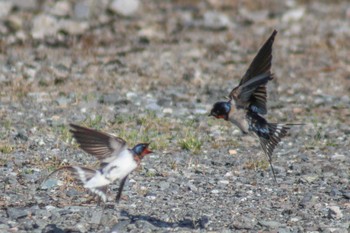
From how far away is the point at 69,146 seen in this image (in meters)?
9.62

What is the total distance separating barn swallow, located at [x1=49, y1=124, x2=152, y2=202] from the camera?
23.6 ft

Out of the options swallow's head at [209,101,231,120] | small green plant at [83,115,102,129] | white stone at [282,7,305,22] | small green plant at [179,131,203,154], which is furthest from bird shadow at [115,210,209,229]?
white stone at [282,7,305,22]

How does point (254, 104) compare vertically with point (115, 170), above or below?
above

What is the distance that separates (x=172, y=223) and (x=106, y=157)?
2.41 ft

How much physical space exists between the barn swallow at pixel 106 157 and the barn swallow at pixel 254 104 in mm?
1058

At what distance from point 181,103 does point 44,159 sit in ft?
9.52

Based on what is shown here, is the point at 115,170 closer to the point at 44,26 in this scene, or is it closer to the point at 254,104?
the point at 254,104

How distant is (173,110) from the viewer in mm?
11320

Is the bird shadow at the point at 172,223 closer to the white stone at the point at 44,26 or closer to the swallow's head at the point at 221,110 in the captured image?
the swallow's head at the point at 221,110

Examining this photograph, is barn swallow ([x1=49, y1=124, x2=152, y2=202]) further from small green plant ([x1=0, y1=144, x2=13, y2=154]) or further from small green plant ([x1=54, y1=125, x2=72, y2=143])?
small green plant ([x1=54, y1=125, x2=72, y2=143])

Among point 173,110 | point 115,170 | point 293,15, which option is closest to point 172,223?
point 115,170

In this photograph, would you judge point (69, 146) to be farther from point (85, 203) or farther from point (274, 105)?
point (274, 105)

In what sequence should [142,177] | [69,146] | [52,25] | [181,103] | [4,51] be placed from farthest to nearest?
1. [52,25]
2. [4,51]
3. [181,103]
4. [69,146]
5. [142,177]

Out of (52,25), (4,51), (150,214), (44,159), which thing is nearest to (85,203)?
(150,214)
